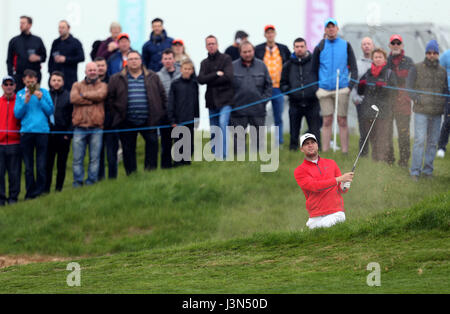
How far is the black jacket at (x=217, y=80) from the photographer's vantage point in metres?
17.1

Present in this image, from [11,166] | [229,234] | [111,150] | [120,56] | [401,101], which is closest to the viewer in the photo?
[229,234]

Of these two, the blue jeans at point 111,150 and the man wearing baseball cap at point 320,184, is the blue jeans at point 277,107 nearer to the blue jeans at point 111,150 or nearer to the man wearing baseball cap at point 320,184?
the blue jeans at point 111,150

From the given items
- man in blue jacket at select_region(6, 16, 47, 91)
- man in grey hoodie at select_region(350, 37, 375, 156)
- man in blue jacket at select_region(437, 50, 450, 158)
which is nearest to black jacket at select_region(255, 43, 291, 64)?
man in grey hoodie at select_region(350, 37, 375, 156)

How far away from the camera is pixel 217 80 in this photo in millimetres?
17109

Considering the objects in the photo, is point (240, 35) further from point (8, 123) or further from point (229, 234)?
point (229, 234)

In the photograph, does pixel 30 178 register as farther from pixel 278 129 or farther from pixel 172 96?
pixel 278 129

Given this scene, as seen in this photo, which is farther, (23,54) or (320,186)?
(23,54)

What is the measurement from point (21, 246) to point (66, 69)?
5005mm

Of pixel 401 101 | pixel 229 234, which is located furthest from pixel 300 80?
pixel 229 234

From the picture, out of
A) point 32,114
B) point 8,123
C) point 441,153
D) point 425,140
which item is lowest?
point 441,153

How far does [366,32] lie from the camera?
2219 cm

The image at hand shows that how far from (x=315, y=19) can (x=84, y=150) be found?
23.0ft
